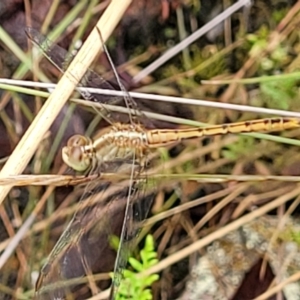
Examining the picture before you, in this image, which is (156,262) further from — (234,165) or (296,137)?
(296,137)

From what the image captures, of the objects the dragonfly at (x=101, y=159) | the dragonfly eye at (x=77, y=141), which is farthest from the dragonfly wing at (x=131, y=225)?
the dragonfly eye at (x=77, y=141)

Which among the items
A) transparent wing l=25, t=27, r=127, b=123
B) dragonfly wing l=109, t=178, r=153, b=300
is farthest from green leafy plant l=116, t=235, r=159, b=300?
transparent wing l=25, t=27, r=127, b=123

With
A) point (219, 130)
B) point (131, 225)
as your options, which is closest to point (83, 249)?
point (131, 225)

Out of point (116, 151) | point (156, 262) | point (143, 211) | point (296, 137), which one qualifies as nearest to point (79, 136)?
point (116, 151)

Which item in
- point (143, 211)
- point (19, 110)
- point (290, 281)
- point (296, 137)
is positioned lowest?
point (290, 281)

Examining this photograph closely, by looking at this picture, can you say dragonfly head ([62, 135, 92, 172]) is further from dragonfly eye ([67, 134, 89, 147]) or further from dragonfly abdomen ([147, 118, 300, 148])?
dragonfly abdomen ([147, 118, 300, 148])

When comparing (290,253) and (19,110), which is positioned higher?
(19,110)

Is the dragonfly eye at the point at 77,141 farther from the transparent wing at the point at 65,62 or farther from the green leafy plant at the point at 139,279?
the green leafy plant at the point at 139,279
